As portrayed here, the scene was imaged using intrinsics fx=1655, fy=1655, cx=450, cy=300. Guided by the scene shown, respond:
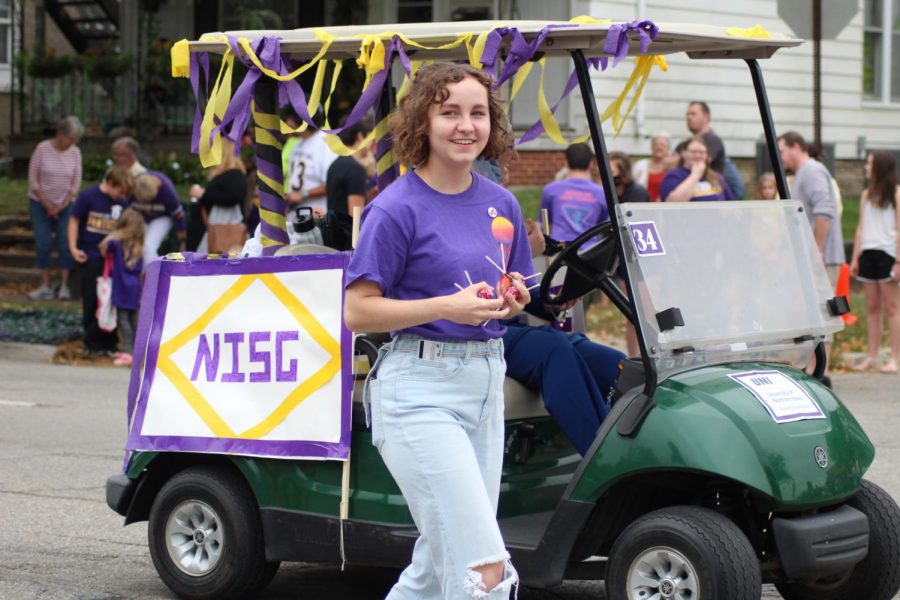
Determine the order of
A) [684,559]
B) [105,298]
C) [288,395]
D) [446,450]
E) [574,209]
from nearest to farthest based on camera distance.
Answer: [446,450]
[684,559]
[288,395]
[574,209]
[105,298]

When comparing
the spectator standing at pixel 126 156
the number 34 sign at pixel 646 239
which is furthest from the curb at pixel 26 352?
the number 34 sign at pixel 646 239

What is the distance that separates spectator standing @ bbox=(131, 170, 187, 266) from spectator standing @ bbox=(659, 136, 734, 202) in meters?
4.27

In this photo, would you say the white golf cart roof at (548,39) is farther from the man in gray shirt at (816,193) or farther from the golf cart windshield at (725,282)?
the man in gray shirt at (816,193)

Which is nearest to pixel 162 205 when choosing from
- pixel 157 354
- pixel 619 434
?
pixel 157 354

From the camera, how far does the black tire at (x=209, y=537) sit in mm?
5812

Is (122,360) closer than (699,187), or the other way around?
(699,187)

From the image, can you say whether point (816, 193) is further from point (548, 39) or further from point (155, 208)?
point (548, 39)

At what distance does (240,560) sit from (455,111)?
212cm

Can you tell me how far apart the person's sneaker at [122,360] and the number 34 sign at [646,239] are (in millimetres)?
9110

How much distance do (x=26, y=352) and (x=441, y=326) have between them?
1102cm

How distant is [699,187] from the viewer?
38.7 feet

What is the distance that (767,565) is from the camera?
513 centimetres

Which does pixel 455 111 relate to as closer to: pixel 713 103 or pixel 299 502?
pixel 299 502

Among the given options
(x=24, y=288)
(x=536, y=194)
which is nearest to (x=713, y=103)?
(x=536, y=194)
